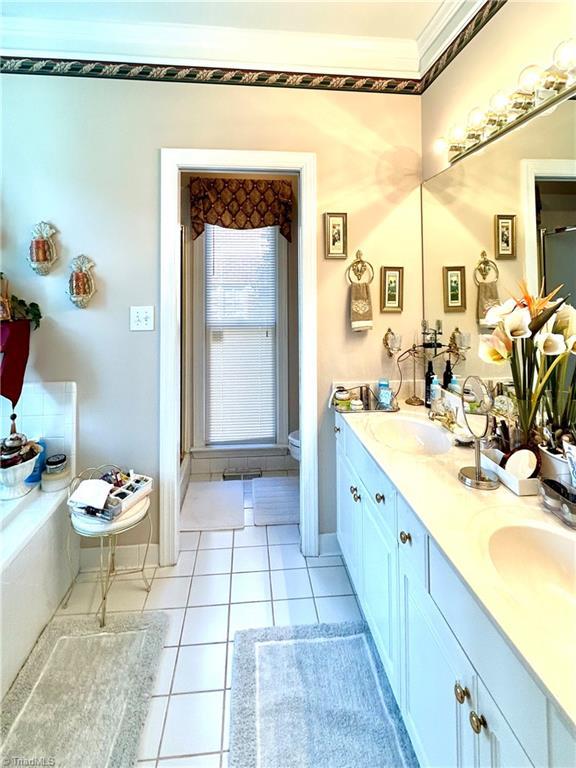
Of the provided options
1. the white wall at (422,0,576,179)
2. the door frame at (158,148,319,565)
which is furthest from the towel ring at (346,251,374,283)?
the white wall at (422,0,576,179)

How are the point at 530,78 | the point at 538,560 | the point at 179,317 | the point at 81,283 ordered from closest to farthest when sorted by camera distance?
the point at 538,560 < the point at 530,78 < the point at 81,283 < the point at 179,317

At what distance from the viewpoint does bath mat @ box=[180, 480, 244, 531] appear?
8.09ft

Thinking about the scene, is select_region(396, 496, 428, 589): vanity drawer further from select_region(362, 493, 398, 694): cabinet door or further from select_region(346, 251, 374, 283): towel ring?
select_region(346, 251, 374, 283): towel ring

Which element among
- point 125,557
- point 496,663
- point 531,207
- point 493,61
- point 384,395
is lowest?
point 125,557

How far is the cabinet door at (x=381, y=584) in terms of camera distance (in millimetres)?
1176

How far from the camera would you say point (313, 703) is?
1.28m

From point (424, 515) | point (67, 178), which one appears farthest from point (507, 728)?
point (67, 178)

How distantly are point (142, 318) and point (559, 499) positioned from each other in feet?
6.16

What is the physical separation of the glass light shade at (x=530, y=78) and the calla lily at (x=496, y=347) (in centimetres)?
83

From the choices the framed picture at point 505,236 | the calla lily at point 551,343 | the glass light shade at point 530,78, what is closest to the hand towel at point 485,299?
the framed picture at point 505,236

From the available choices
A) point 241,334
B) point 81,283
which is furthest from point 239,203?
point 81,283

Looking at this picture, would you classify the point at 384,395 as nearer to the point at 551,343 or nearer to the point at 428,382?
the point at 428,382

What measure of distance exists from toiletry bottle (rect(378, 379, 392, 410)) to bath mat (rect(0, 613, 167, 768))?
1.43m

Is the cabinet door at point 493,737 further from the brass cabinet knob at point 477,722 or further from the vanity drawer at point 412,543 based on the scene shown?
the vanity drawer at point 412,543
